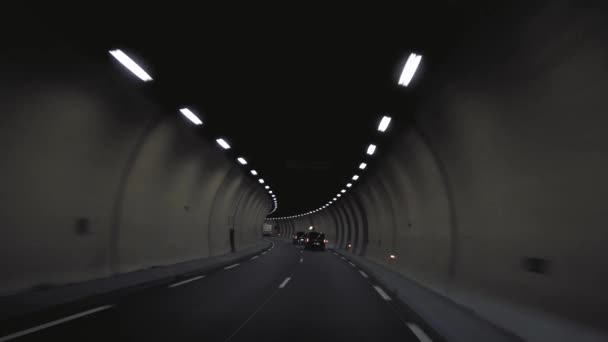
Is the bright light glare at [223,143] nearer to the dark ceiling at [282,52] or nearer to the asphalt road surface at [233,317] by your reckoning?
the dark ceiling at [282,52]

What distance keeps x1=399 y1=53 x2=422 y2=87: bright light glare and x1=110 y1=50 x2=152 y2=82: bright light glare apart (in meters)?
5.09

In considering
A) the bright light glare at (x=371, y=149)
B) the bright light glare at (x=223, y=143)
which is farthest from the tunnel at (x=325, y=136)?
the bright light glare at (x=223, y=143)

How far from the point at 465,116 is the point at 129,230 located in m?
10.2

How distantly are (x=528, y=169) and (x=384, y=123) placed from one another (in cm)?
576

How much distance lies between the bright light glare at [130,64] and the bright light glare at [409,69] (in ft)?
16.7

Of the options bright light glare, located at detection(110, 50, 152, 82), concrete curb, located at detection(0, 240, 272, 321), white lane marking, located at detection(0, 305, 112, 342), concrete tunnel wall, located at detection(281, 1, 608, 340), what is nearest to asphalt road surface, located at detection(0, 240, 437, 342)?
white lane marking, located at detection(0, 305, 112, 342)

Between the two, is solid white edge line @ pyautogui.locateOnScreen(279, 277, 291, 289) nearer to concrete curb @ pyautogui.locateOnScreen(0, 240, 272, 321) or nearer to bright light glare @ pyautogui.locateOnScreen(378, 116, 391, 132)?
concrete curb @ pyautogui.locateOnScreen(0, 240, 272, 321)

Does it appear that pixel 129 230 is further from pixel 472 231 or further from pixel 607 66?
pixel 607 66

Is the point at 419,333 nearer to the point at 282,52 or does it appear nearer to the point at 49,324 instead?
the point at 282,52

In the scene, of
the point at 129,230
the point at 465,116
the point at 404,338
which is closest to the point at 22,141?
the point at 129,230

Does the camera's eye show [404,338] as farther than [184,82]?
No

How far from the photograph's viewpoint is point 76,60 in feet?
26.1

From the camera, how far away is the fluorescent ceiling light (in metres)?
11.8

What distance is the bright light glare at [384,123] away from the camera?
1141 cm
